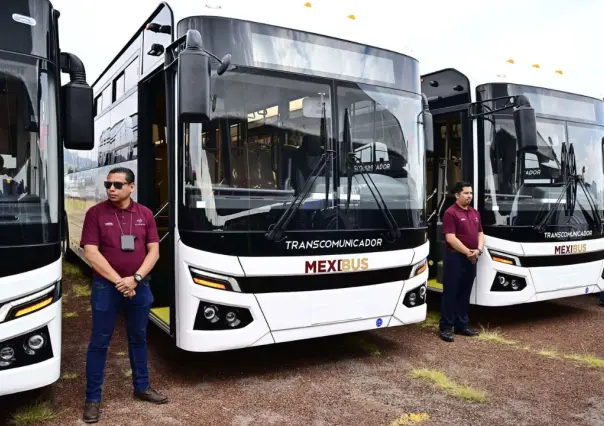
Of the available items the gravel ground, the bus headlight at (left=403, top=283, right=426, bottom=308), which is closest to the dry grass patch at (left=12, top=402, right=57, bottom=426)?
the gravel ground

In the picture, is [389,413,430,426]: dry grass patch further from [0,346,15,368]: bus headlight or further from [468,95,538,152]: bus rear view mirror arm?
[468,95,538,152]: bus rear view mirror arm

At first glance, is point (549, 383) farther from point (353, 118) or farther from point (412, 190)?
point (353, 118)

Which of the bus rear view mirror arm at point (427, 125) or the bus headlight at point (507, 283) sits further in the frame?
the bus headlight at point (507, 283)

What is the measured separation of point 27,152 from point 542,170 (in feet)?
18.0

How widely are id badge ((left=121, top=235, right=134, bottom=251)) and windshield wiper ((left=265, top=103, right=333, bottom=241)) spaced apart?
1.04m

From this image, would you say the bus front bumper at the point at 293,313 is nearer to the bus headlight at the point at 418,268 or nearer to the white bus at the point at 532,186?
the bus headlight at the point at 418,268

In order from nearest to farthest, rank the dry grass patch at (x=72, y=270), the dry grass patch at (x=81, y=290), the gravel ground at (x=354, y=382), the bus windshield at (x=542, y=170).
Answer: the gravel ground at (x=354, y=382)
the bus windshield at (x=542, y=170)
the dry grass patch at (x=81, y=290)
the dry grass patch at (x=72, y=270)

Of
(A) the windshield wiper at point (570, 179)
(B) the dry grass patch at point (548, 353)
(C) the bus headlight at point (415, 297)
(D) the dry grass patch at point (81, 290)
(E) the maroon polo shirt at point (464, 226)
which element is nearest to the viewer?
(C) the bus headlight at point (415, 297)

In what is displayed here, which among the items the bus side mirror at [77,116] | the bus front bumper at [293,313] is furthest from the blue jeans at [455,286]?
the bus side mirror at [77,116]

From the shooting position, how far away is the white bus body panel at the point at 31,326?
3473 mm

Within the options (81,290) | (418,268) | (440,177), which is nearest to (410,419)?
(418,268)

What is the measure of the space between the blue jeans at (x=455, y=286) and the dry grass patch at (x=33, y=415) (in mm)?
4053

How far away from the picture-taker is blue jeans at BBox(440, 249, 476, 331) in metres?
6.27

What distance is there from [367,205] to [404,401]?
5.35 feet
